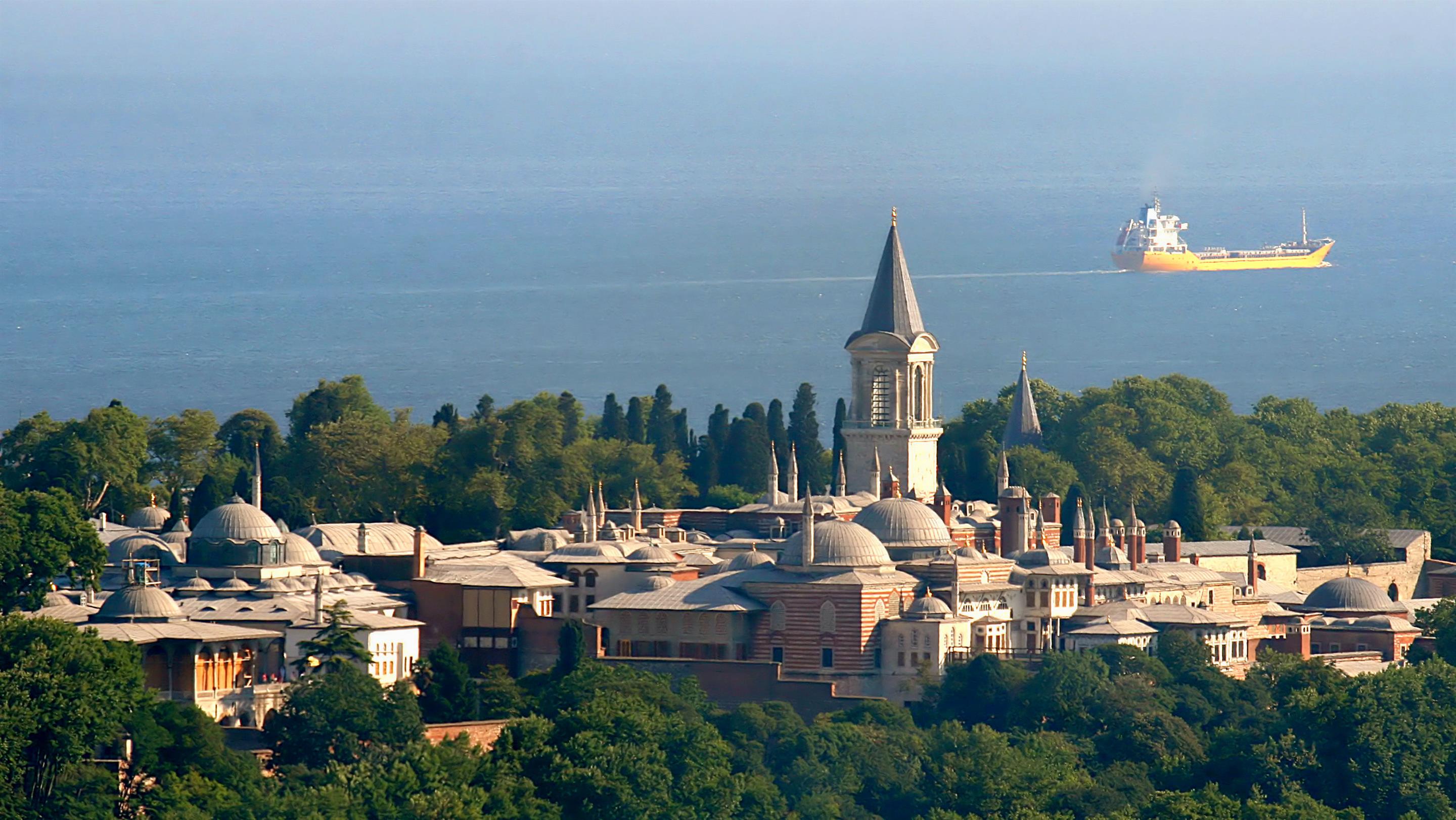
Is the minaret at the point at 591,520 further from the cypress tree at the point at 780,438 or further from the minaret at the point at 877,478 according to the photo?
the cypress tree at the point at 780,438

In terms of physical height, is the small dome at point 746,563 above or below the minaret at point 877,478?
below

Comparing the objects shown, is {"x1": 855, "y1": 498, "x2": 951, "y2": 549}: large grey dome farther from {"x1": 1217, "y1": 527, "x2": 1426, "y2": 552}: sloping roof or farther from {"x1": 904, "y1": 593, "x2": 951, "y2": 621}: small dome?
{"x1": 1217, "y1": 527, "x2": 1426, "y2": 552}: sloping roof

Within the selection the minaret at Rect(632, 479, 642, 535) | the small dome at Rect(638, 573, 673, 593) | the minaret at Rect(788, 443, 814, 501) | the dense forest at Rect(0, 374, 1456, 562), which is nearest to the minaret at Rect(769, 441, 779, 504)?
the minaret at Rect(788, 443, 814, 501)

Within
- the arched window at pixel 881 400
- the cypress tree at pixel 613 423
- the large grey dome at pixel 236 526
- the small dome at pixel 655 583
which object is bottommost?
the small dome at pixel 655 583

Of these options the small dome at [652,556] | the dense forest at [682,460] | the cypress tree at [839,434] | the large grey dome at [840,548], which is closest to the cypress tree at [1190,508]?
the dense forest at [682,460]

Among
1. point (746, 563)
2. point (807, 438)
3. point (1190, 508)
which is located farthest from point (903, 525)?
point (1190, 508)

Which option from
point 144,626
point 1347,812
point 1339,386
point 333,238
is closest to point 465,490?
point 144,626
